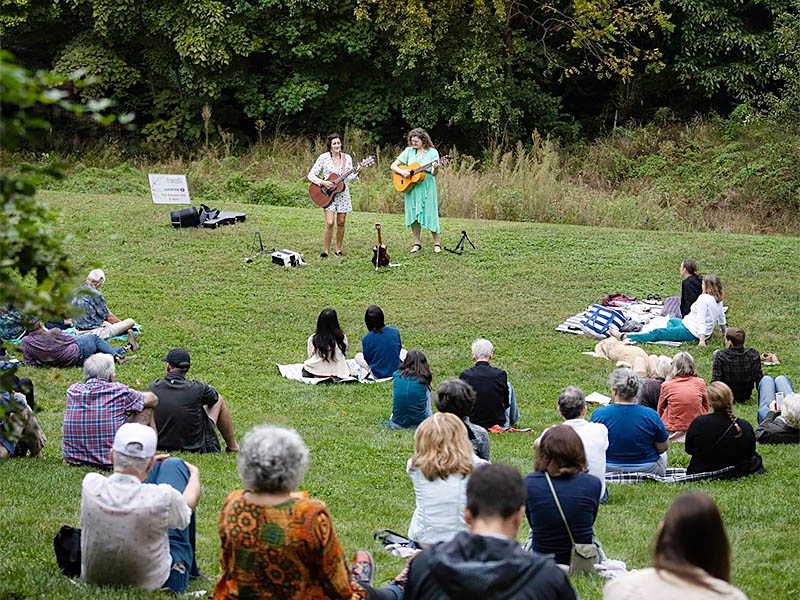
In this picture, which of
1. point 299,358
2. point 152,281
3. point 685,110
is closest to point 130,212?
point 152,281

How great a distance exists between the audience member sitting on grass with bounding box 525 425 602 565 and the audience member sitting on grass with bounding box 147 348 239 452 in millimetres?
3935

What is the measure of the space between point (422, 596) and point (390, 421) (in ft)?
21.5

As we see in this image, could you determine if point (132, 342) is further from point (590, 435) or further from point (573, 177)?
point (573, 177)

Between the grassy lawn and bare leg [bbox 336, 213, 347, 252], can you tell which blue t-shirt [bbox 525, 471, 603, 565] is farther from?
bare leg [bbox 336, 213, 347, 252]

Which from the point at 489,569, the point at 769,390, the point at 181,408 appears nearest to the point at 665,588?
the point at 489,569

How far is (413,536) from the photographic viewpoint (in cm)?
603

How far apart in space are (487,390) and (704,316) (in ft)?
16.1

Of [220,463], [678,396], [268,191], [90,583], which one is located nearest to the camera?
[90,583]

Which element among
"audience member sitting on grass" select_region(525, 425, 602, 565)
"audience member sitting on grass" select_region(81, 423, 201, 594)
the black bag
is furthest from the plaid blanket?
the black bag

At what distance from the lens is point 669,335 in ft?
45.0

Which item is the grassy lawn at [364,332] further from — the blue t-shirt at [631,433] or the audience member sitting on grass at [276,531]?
the audience member sitting on grass at [276,531]

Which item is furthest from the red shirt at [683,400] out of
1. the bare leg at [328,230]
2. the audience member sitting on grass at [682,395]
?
the bare leg at [328,230]

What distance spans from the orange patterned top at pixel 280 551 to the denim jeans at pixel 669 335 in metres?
10.1

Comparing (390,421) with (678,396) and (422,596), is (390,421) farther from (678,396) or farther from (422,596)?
(422,596)
